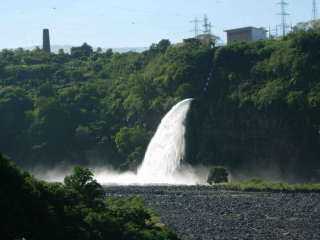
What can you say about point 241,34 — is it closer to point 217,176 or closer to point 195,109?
point 195,109

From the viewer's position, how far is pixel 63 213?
120 ft

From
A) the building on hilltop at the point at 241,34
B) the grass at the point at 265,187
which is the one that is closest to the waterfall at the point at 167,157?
the grass at the point at 265,187

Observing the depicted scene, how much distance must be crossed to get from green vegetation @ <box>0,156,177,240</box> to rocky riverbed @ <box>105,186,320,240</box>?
576cm

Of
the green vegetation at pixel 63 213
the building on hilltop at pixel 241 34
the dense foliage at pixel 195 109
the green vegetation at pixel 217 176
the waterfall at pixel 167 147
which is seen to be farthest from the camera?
the building on hilltop at pixel 241 34

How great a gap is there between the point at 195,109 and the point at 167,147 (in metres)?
5.76

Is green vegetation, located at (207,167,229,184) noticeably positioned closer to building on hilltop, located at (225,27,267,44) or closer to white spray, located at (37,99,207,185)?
white spray, located at (37,99,207,185)

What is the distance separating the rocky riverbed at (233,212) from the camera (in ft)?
166

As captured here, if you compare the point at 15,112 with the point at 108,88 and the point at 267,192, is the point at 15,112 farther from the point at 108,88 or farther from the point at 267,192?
the point at 267,192

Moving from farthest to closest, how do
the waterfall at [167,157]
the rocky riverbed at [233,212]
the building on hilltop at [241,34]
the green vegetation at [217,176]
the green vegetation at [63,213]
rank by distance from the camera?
the building on hilltop at [241,34], the waterfall at [167,157], the green vegetation at [217,176], the rocky riverbed at [233,212], the green vegetation at [63,213]

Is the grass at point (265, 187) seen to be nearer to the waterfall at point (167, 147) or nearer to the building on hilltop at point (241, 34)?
the waterfall at point (167, 147)

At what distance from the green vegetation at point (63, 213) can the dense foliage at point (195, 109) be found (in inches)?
2529

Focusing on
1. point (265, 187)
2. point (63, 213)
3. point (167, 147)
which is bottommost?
point (265, 187)

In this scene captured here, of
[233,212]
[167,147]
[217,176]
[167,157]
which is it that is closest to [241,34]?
[167,147]

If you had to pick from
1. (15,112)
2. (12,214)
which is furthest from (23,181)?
(15,112)
